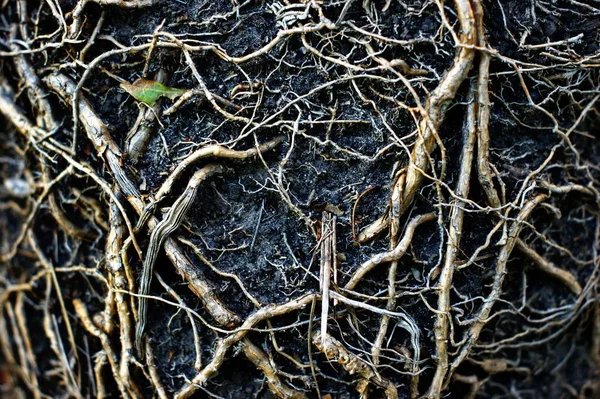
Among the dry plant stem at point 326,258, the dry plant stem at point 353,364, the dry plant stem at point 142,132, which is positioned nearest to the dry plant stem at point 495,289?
the dry plant stem at point 353,364

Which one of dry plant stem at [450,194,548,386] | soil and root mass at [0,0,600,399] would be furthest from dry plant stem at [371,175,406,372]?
dry plant stem at [450,194,548,386]

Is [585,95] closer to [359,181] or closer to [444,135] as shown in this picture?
[444,135]

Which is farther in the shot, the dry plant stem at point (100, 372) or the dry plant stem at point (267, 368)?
the dry plant stem at point (100, 372)

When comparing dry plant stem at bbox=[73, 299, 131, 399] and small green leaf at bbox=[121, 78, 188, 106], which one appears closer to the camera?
small green leaf at bbox=[121, 78, 188, 106]

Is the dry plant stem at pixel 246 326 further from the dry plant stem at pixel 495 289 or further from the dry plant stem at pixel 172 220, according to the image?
the dry plant stem at pixel 495 289

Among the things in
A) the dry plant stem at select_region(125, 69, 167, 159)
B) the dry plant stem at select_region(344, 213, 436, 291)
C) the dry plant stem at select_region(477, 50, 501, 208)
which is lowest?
the dry plant stem at select_region(344, 213, 436, 291)

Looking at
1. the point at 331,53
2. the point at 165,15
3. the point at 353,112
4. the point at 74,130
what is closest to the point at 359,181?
the point at 353,112

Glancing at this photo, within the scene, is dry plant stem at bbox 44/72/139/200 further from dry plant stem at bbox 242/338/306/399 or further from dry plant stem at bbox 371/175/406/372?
dry plant stem at bbox 371/175/406/372

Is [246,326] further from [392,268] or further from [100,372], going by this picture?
[100,372]
